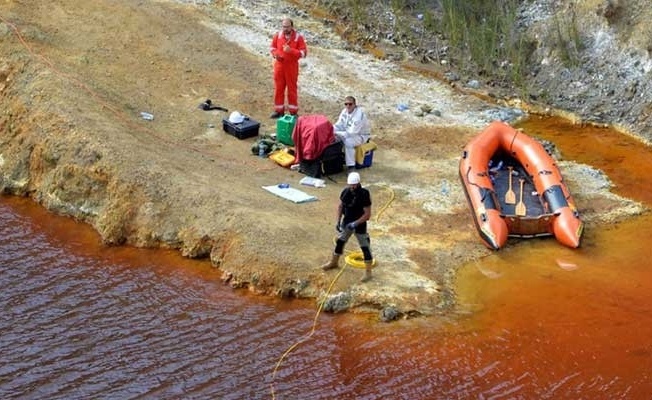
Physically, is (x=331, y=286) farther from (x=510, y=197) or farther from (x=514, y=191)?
(x=514, y=191)

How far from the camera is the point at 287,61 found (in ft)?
49.8

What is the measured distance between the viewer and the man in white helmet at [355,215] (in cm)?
1055

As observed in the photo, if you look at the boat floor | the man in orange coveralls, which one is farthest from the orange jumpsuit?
the boat floor

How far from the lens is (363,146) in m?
14.1

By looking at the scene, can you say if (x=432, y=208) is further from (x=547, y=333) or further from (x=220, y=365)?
(x=220, y=365)

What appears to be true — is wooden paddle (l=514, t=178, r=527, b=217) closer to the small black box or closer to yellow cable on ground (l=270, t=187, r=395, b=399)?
yellow cable on ground (l=270, t=187, r=395, b=399)

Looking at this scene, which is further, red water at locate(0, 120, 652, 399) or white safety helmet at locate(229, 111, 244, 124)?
white safety helmet at locate(229, 111, 244, 124)

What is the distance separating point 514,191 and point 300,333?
4.83 m

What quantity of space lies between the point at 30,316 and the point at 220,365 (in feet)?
8.01

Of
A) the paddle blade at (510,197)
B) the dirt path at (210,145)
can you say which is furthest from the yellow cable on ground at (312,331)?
the paddle blade at (510,197)

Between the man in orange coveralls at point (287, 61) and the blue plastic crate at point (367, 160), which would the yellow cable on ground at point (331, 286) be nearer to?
the blue plastic crate at point (367, 160)

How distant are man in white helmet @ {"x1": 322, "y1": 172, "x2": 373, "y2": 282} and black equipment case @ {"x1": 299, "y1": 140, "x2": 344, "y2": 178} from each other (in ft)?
9.60

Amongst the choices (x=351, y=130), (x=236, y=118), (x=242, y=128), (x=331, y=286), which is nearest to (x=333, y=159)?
(x=351, y=130)

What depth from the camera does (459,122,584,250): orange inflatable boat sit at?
12.2 meters
